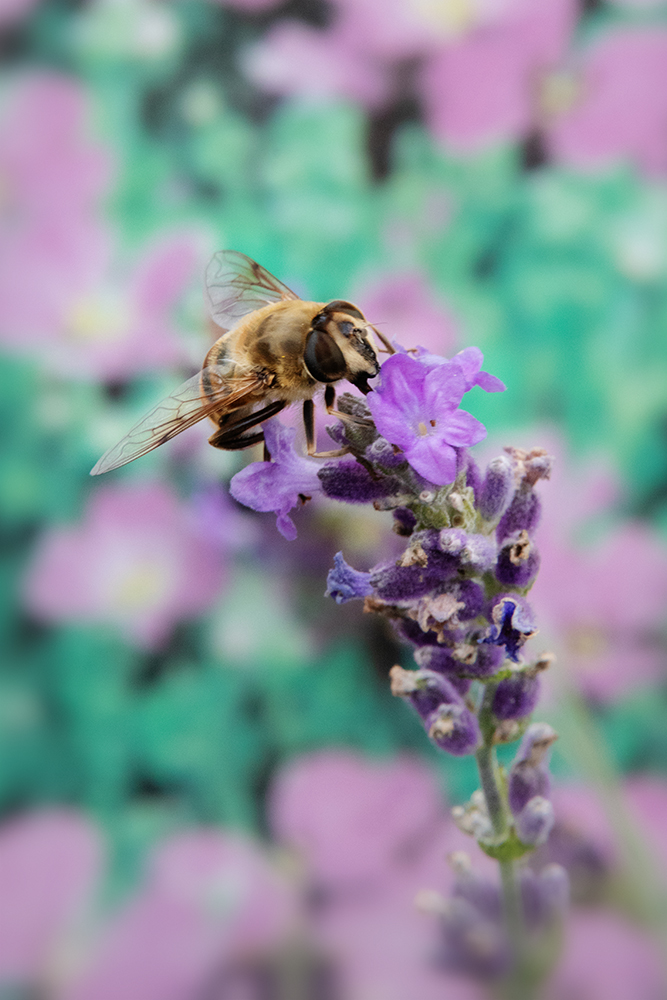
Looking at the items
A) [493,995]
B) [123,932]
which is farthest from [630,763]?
[123,932]

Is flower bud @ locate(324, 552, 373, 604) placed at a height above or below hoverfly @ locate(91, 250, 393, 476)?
below

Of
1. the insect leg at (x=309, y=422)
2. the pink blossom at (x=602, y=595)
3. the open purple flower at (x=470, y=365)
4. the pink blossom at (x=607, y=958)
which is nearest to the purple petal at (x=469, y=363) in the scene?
the open purple flower at (x=470, y=365)

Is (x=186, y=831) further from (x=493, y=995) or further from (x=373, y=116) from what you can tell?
(x=373, y=116)

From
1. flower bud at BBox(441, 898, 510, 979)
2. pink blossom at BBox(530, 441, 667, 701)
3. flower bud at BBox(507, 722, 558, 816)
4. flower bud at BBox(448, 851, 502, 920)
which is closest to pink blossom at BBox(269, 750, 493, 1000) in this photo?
flower bud at BBox(441, 898, 510, 979)

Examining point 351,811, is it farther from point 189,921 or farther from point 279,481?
point 279,481

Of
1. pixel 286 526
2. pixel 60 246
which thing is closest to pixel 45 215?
pixel 60 246

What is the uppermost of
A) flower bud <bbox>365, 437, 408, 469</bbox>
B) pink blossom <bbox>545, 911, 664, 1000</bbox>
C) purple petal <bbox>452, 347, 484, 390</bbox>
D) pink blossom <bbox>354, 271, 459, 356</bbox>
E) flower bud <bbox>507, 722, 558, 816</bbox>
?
pink blossom <bbox>354, 271, 459, 356</bbox>

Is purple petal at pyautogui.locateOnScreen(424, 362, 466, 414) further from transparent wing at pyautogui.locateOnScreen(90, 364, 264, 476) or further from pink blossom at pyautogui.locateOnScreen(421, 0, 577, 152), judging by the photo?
pink blossom at pyautogui.locateOnScreen(421, 0, 577, 152)

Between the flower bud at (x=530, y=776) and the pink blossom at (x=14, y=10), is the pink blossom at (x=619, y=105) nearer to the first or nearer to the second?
the pink blossom at (x=14, y=10)
